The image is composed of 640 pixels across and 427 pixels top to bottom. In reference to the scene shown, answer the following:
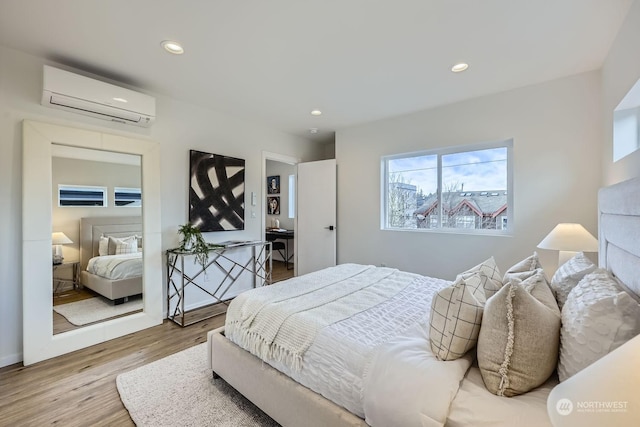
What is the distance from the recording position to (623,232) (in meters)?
1.29

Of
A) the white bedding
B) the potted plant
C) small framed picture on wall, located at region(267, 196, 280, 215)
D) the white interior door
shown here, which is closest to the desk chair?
small framed picture on wall, located at region(267, 196, 280, 215)

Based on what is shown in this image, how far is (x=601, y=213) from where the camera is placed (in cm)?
176

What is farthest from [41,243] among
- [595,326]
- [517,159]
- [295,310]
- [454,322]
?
[517,159]

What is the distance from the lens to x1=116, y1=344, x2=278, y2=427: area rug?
5.38 feet

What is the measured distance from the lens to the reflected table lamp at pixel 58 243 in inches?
95.5

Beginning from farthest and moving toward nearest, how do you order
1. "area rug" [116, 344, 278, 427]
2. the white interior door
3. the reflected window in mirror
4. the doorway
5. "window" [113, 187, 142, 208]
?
the doorway → the white interior door → "window" [113, 187, 142, 208] → the reflected window in mirror → "area rug" [116, 344, 278, 427]

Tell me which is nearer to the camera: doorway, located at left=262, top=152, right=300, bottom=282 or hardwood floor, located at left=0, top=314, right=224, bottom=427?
hardwood floor, located at left=0, top=314, right=224, bottom=427

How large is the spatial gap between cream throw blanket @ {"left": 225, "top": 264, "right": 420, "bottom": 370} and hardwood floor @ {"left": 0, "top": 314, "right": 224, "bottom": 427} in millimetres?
859

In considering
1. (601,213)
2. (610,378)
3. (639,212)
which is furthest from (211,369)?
(601,213)

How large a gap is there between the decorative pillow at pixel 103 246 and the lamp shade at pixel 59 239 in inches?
8.8

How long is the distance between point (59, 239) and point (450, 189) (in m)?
4.15

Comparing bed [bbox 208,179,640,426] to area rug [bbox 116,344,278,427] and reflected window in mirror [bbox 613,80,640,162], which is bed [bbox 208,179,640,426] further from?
reflected window in mirror [bbox 613,80,640,162]

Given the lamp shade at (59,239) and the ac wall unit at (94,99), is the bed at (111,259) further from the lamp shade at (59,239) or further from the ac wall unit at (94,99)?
the ac wall unit at (94,99)

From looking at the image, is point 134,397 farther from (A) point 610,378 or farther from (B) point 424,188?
(B) point 424,188
